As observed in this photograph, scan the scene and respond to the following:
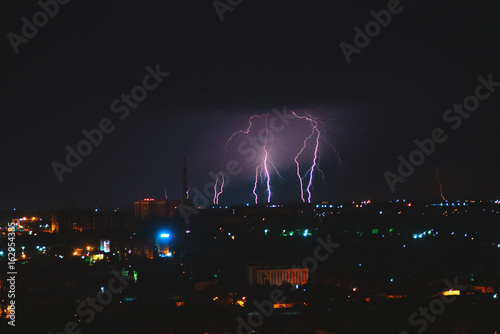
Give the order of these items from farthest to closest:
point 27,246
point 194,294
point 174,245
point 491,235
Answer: point 491,235 < point 174,245 < point 27,246 < point 194,294

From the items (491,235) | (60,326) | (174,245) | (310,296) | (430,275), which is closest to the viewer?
(60,326)

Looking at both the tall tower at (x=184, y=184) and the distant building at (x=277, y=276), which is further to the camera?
the tall tower at (x=184, y=184)

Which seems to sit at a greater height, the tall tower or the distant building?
the tall tower

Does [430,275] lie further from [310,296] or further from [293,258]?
[293,258]

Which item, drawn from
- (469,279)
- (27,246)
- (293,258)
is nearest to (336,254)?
(293,258)

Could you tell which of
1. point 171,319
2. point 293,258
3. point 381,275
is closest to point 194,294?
point 171,319

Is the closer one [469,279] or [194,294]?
[194,294]

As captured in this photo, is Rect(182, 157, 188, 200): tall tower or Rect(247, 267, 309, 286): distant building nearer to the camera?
Rect(247, 267, 309, 286): distant building

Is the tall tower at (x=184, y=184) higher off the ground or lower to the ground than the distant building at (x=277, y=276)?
higher

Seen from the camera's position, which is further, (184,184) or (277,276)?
(184,184)

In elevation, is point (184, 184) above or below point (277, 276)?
above
